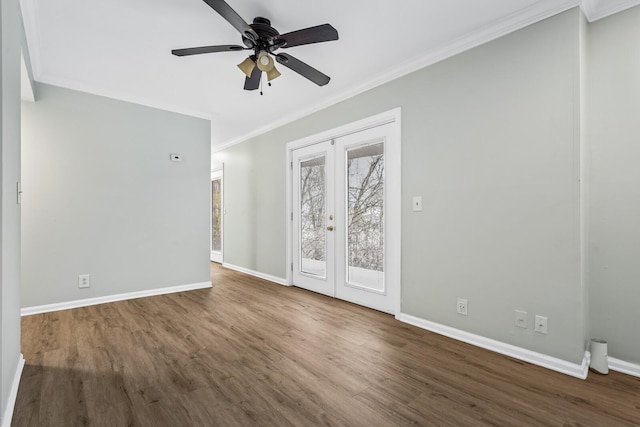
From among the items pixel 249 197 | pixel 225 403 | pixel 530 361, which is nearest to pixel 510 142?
pixel 530 361

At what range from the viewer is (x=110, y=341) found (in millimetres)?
2516

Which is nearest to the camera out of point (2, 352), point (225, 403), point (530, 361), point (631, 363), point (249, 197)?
point (2, 352)

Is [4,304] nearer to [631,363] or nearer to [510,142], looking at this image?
[510,142]

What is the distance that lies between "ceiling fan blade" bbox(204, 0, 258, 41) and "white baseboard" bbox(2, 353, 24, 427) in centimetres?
237

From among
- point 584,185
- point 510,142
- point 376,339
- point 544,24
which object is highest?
point 544,24

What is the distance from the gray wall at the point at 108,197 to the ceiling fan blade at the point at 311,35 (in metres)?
2.67

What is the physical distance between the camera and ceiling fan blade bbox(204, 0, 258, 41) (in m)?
1.76

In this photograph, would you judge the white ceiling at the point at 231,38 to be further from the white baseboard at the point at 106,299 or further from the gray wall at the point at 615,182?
the white baseboard at the point at 106,299

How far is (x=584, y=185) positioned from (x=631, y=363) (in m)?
1.23

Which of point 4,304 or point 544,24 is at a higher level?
point 544,24

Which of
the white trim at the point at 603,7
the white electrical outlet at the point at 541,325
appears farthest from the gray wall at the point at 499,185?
the white trim at the point at 603,7

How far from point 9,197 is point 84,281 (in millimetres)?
2321

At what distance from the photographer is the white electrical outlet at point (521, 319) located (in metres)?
2.22

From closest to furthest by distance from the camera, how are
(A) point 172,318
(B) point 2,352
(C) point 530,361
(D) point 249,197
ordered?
(B) point 2,352, (C) point 530,361, (A) point 172,318, (D) point 249,197
